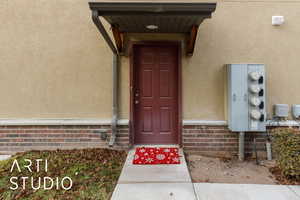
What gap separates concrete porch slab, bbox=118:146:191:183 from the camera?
274 cm

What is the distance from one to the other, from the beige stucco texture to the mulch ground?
2.56ft

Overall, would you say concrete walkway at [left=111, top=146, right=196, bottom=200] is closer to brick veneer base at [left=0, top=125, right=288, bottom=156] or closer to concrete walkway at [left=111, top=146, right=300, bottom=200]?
concrete walkway at [left=111, top=146, right=300, bottom=200]

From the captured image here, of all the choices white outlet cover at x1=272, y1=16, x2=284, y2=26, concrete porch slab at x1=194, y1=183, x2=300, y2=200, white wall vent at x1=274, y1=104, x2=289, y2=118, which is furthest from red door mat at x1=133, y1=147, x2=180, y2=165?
white outlet cover at x1=272, y1=16, x2=284, y2=26

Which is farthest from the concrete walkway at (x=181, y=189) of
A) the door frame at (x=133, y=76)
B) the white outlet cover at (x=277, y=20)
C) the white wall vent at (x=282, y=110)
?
the white outlet cover at (x=277, y=20)

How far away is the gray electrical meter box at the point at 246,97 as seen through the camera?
11.2 ft

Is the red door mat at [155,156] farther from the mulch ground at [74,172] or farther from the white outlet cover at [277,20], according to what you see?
the white outlet cover at [277,20]

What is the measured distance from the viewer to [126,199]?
2.32m

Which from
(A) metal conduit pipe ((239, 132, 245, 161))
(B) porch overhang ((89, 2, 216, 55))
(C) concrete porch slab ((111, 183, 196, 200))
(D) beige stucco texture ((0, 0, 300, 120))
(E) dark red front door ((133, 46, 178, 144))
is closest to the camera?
(C) concrete porch slab ((111, 183, 196, 200))

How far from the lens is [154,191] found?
2.48 m

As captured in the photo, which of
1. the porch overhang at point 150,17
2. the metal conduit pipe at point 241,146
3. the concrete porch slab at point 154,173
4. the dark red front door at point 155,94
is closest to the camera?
the porch overhang at point 150,17

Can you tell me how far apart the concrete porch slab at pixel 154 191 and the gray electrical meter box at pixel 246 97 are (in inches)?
64.0

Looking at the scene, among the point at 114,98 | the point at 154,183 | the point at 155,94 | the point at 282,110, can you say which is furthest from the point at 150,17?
the point at 282,110

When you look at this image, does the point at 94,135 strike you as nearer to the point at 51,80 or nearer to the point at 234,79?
the point at 51,80

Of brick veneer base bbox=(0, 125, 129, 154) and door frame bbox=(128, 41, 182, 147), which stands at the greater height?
door frame bbox=(128, 41, 182, 147)
